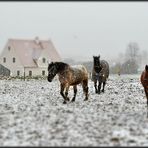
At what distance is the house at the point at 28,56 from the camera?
7694 cm

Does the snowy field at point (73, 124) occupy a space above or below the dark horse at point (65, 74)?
below

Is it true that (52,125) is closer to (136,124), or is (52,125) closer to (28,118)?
(28,118)

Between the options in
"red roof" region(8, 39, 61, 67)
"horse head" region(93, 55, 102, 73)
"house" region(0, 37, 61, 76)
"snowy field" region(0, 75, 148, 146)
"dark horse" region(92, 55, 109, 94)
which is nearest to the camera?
"snowy field" region(0, 75, 148, 146)

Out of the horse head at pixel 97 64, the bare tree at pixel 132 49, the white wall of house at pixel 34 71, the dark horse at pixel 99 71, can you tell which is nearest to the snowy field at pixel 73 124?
the horse head at pixel 97 64

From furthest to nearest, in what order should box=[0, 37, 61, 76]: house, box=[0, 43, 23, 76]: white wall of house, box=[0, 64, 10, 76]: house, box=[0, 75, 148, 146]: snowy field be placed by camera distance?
box=[0, 43, 23, 76]: white wall of house < box=[0, 37, 61, 76]: house < box=[0, 64, 10, 76]: house < box=[0, 75, 148, 146]: snowy field

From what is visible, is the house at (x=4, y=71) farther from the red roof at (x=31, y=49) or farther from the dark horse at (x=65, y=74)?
the dark horse at (x=65, y=74)

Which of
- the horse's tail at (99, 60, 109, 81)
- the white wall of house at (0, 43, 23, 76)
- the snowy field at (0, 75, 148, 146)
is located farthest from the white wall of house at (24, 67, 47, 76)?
the snowy field at (0, 75, 148, 146)

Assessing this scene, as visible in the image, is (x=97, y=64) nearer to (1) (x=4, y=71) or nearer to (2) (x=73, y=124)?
(2) (x=73, y=124)

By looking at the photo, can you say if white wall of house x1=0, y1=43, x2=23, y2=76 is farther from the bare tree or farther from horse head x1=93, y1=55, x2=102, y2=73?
the bare tree

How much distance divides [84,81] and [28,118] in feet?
23.7

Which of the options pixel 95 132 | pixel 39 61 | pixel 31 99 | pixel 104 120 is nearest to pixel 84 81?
pixel 31 99

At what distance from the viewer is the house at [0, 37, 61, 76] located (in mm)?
76938

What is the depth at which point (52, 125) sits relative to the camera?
16766 mm

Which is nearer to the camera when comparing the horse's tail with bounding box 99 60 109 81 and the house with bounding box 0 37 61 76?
the horse's tail with bounding box 99 60 109 81
